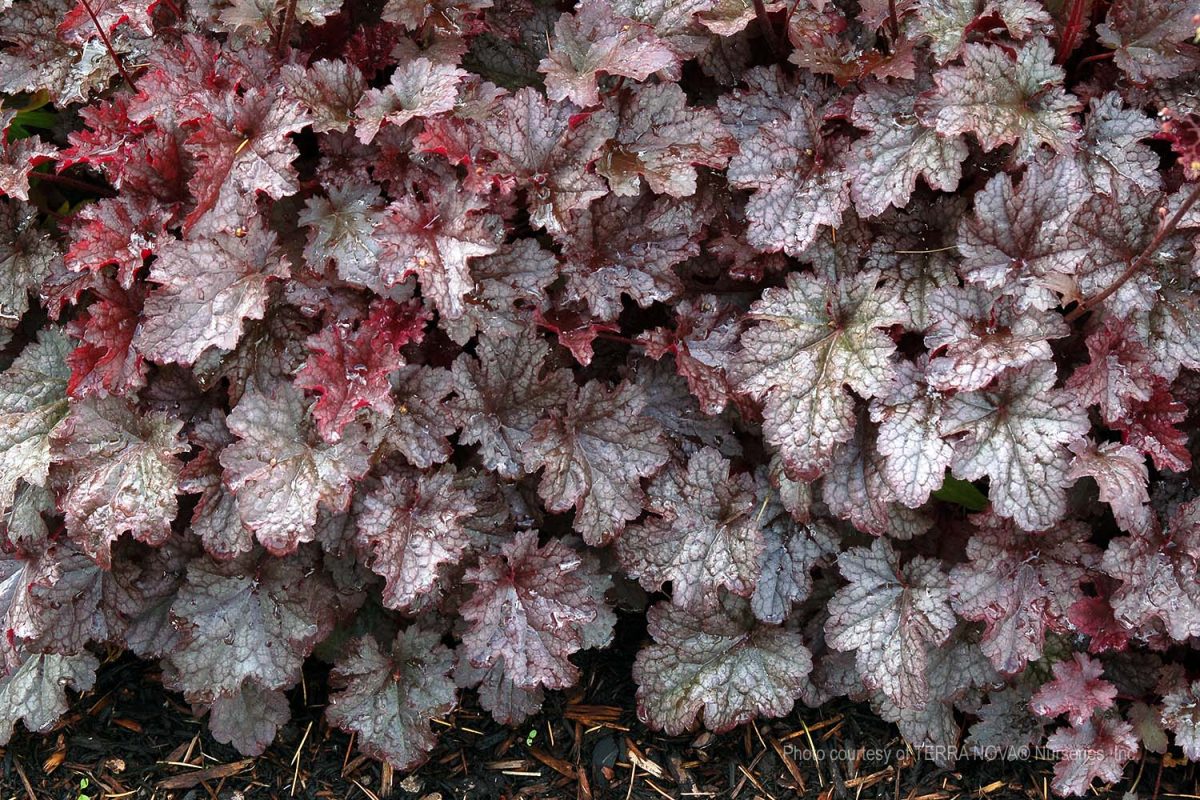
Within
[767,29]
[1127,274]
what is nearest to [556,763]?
[1127,274]

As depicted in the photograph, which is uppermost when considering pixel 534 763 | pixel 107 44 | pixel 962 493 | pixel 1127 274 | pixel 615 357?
pixel 107 44

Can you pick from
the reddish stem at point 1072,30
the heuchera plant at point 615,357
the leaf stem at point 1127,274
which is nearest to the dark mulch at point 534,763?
the heuchera plant at point 615,357

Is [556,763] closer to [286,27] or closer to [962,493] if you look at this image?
[962,493]

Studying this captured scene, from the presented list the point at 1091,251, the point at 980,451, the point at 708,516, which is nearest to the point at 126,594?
the point at 708,516

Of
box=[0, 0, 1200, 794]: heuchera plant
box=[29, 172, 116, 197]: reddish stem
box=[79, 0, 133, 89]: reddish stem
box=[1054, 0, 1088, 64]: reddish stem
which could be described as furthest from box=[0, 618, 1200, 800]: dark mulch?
box=[1054, 0, 1088, 64]: reddish stem

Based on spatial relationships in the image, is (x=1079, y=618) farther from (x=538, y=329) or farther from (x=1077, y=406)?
(x=538, y=329)

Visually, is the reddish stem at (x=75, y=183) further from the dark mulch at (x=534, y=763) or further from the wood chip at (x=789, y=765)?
the wood chip at (x=789, y=765)
